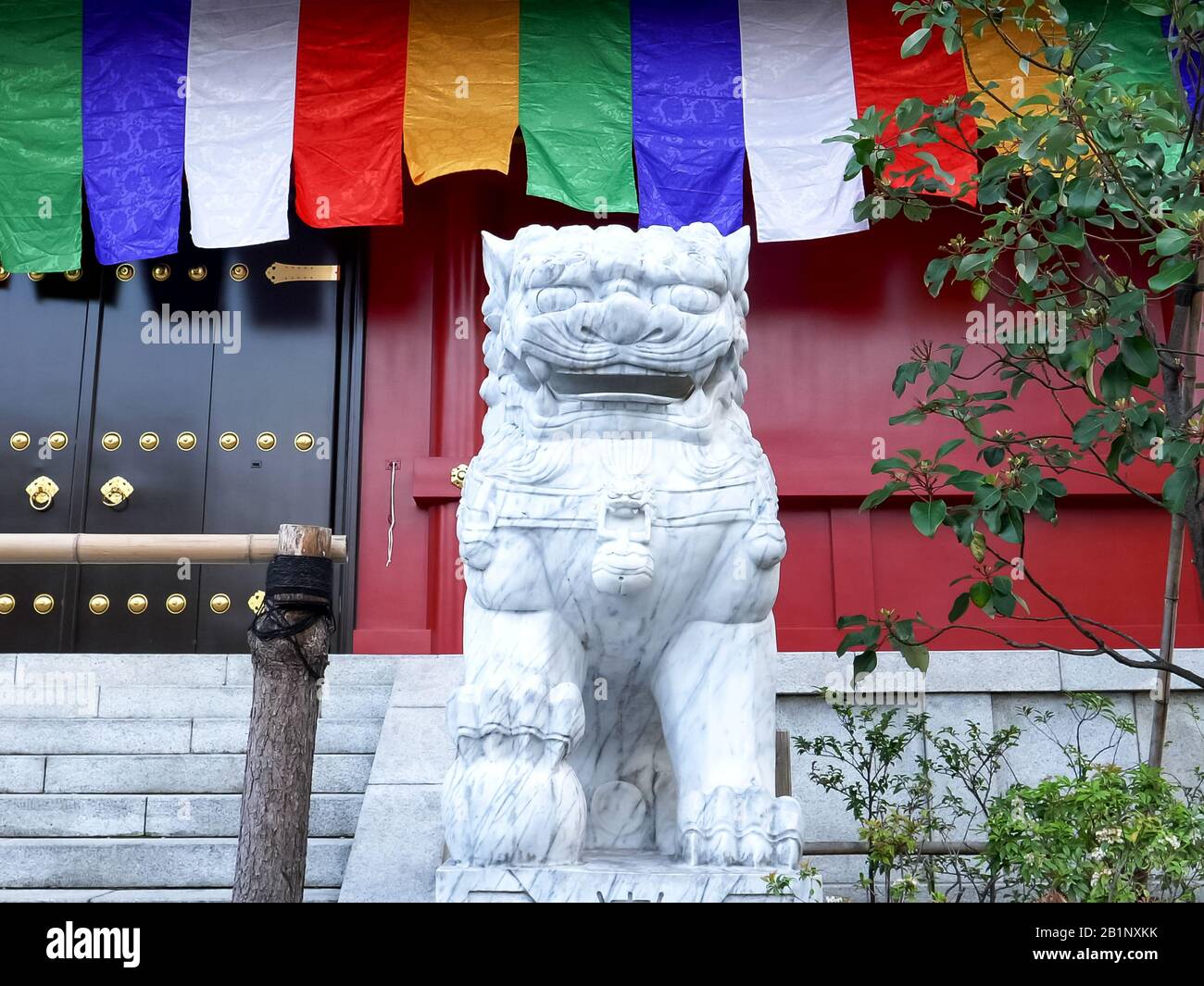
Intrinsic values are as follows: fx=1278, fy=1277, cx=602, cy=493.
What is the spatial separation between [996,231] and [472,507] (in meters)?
1.78

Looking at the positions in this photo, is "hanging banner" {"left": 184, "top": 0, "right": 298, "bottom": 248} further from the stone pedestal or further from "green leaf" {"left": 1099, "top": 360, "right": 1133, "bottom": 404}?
the stone pedestal

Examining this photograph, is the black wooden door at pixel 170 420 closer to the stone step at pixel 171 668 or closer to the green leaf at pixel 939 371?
the stone step at pixel 171 668

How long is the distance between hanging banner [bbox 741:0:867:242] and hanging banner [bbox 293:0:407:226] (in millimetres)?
1685

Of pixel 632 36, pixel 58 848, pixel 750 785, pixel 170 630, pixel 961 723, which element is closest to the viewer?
pixel 750 785

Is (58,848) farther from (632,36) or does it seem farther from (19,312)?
(632,36)

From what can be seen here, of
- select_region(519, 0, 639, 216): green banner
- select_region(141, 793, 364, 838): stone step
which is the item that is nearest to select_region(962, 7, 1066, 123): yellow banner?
select_region(519, 0, 639, 216): green banner

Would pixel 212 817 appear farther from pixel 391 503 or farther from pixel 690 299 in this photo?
pixel 690 299

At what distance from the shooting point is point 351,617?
21.3 ft

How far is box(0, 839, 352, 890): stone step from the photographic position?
4.06 m

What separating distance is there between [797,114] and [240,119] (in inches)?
104

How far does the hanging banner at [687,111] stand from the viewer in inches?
234

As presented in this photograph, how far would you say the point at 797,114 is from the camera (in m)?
6.05

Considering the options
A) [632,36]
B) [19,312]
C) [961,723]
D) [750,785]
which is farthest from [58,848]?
[632,36]

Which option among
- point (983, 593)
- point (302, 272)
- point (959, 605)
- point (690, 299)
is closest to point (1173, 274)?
point (983, 593)
